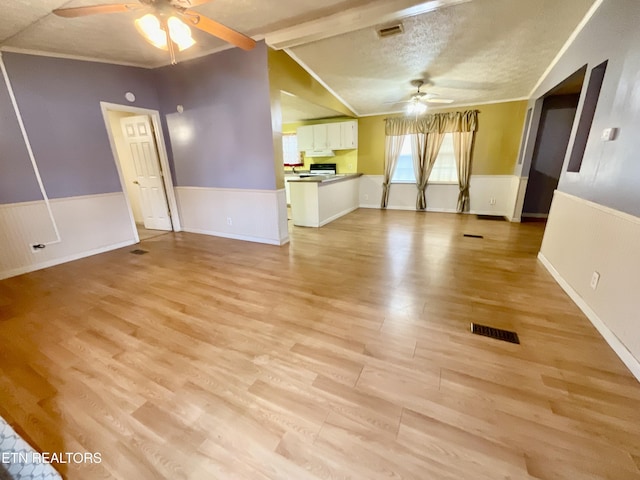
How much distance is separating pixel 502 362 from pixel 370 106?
5613 mm

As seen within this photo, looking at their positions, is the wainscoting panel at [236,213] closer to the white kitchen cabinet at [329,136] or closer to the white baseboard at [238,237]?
the white baseboard at [238,237]

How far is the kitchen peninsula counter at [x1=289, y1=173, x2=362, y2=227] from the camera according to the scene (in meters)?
4.93

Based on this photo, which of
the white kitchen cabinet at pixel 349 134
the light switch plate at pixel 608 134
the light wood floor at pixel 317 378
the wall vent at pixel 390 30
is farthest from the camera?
the white kitchen cabinet at pixel 349 134

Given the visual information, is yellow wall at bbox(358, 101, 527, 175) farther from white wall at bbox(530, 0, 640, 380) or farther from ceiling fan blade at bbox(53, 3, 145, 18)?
ceiling fan blade at bbox(53, 3, 145, 18)

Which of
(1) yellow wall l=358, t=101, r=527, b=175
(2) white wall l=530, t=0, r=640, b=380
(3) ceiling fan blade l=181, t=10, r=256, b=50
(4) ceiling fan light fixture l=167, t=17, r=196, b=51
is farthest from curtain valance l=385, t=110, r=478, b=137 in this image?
(4) ceiling fan light fixture l=167, t=17, r=196, b=51

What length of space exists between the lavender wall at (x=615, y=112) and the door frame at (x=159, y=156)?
5702 millimetres

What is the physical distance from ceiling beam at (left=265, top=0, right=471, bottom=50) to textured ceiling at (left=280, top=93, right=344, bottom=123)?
94 cm

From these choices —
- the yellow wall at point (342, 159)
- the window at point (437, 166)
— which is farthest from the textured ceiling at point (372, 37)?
the yellow wall at point (342, 159)

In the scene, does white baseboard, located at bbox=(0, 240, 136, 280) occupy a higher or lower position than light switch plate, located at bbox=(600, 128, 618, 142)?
lower

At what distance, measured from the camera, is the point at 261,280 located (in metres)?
2.88

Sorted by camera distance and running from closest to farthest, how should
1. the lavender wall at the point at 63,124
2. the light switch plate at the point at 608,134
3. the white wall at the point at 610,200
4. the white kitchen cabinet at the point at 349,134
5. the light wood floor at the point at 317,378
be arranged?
the light wood floor at the point at 317,378
the white wall at the point at 610,200
the light switch plate at the point at 608,134
the lavender wall at the point at 63,124
the white kitchen cabinet at the point at 349,134

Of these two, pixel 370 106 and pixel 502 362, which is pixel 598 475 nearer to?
pixel 502 362

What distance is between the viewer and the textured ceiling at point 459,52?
2645 mm

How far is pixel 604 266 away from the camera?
6.54 feet
